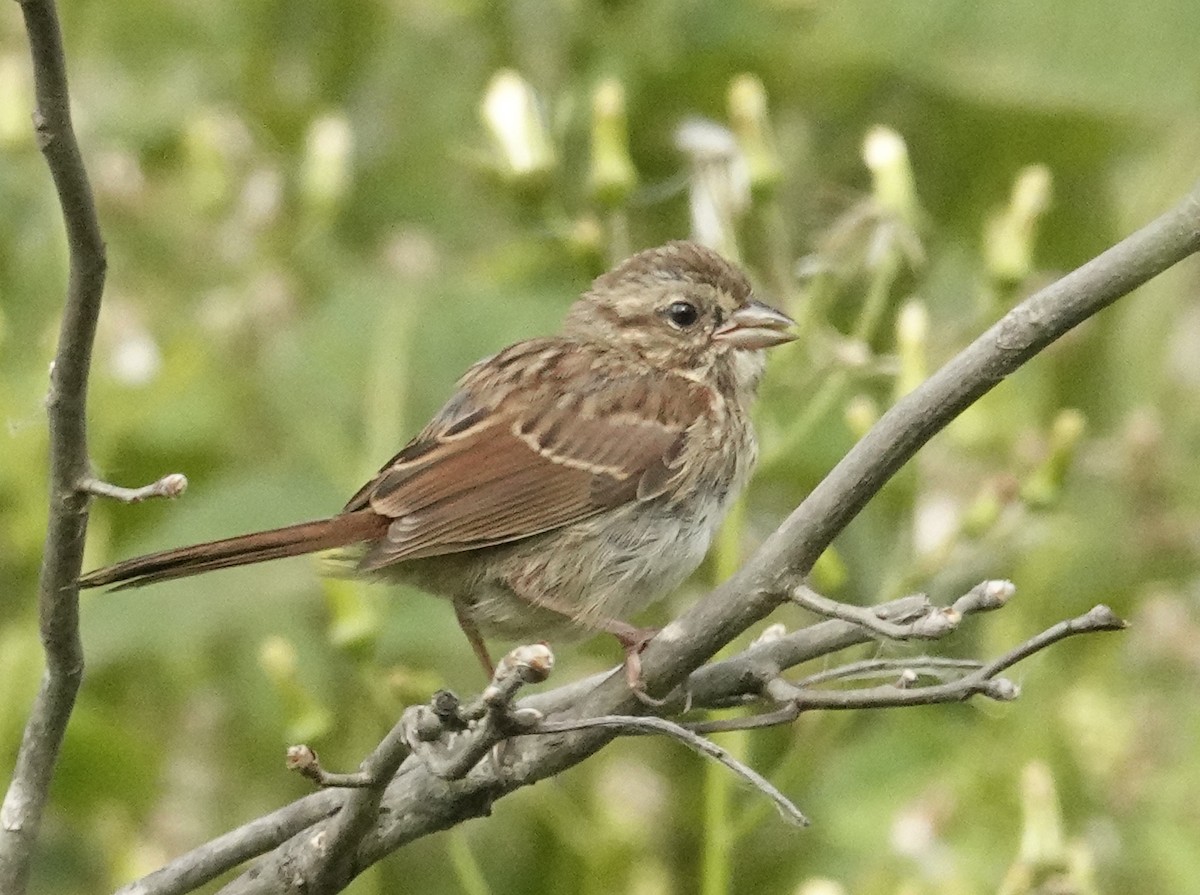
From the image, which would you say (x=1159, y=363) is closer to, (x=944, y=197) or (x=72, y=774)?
(x=944, y=197)

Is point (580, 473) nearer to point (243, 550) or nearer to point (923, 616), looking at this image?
point (243, 550)

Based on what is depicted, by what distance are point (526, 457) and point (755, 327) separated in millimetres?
383

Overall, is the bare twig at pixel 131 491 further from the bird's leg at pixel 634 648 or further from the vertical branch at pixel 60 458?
the bird's leg at pixel 634 648

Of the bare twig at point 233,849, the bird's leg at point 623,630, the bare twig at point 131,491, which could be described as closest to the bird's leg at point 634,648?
the bird's leg at point 623,630

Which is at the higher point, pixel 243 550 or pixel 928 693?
pixel 243 550

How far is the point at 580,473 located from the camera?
2.60 m

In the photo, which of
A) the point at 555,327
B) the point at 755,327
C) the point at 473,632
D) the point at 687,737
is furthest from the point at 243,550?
the point at 555,327

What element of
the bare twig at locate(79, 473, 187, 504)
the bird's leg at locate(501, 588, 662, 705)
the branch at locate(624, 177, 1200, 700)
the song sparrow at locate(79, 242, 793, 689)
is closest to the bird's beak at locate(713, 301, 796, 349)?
the song sparrow at locate(79, 242, 793, 689)

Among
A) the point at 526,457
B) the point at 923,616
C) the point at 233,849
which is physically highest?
the point at 526,457

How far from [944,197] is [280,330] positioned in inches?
47.0

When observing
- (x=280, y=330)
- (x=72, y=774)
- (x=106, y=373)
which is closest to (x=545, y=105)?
(x=280, y=330)

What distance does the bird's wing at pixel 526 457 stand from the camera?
8.18ft

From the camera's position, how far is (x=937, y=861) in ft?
8.70

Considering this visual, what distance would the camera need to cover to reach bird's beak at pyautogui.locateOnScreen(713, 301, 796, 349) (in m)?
2.68
